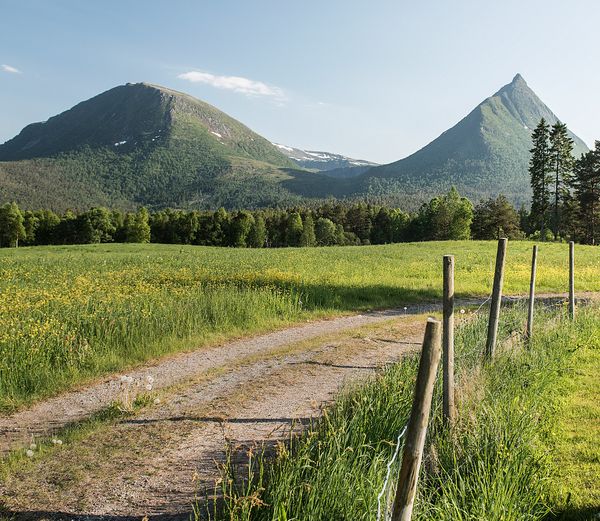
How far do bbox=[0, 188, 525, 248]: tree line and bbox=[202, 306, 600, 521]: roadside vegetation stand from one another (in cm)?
8224

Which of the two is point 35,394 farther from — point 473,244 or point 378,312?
point 473,244

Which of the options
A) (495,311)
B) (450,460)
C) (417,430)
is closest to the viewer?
(417,430)

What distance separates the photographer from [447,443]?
503cm

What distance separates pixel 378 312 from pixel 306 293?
2.69 m

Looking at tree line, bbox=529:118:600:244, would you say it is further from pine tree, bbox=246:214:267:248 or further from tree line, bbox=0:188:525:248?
pine tree, bbox=246:214:267:248

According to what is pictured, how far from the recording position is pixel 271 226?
4432 inches

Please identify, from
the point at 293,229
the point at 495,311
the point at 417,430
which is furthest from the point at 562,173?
the point at 417,430

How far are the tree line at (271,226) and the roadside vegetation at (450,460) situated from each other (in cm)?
8224

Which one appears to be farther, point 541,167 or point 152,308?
point 541,167

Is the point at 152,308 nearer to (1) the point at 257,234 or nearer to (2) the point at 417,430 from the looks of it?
(2) the point at 417,430

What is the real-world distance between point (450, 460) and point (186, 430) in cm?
360

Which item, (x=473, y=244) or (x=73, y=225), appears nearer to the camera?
(x=473, y=244)

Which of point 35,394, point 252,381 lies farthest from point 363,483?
point 35,394

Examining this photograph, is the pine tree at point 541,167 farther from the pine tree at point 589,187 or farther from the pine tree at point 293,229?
the pine tree at point 293,229
